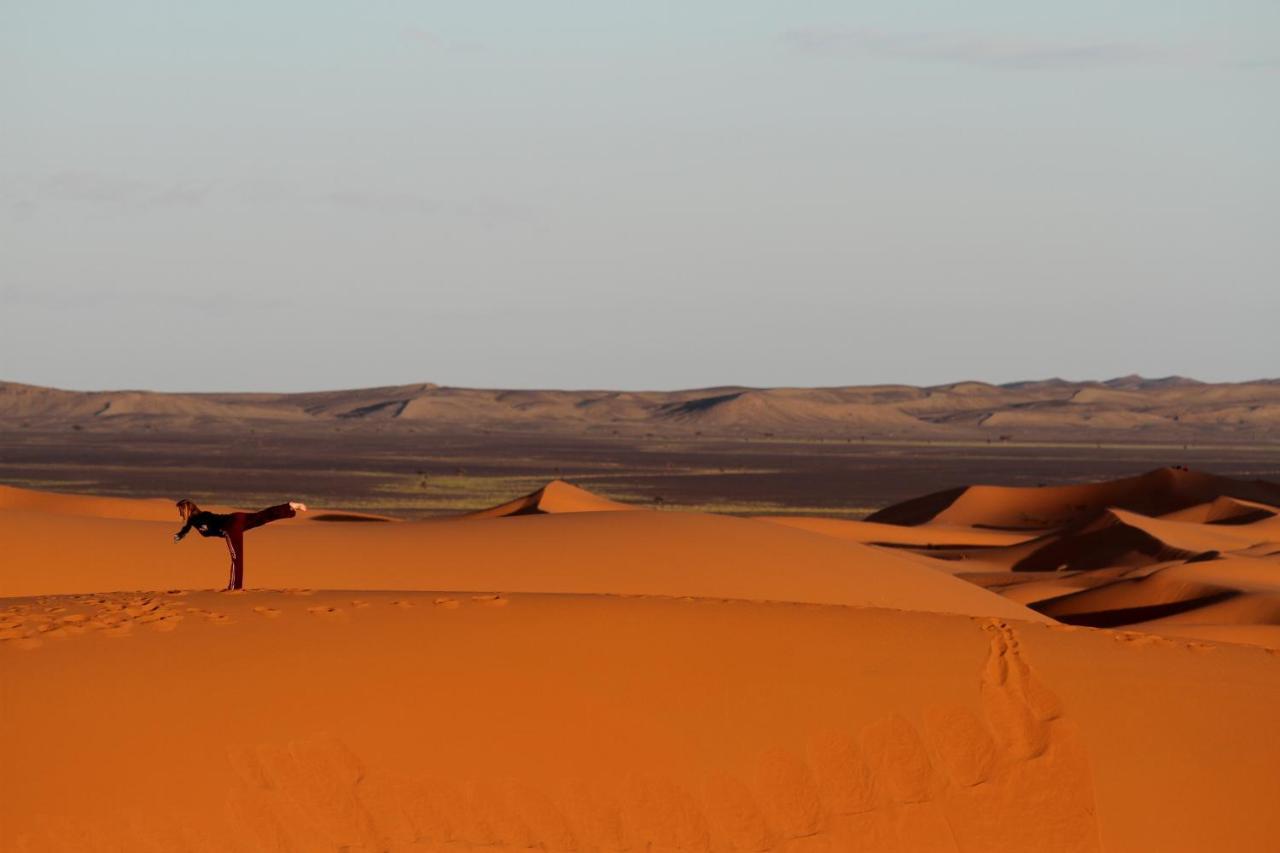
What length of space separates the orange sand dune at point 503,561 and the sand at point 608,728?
22.0 ft

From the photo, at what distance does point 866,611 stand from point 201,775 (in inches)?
219

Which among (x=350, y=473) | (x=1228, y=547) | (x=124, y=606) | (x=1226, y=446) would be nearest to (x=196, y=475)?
(x=350, y=473)

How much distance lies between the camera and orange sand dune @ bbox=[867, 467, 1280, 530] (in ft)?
154

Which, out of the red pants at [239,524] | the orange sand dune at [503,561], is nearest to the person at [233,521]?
the red pants at [239,524]

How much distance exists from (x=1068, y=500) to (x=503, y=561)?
31798 mm

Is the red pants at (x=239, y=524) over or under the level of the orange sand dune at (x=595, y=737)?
over

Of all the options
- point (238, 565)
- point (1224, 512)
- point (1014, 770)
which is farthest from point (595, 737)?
point (1224, 512)

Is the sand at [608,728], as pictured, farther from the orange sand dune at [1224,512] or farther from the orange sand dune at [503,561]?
the orange sand dune at [1224,512]

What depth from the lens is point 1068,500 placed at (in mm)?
48812

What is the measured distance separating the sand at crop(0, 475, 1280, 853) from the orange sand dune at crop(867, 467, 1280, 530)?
3508 centimetres

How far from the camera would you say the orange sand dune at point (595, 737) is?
8.64m

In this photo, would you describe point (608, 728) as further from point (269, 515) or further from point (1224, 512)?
point (1224, 512)

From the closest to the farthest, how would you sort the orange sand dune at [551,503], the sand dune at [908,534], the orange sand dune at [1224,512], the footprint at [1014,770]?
the footprint at [1014,770], the orange sand dune at [551,503], the sand dune at [908,534], the orange sand dune at [1224,512]

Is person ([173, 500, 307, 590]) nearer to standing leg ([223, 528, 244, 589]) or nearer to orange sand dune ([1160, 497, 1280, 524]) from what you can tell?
standing leg ([223, 528, 244, 589])
